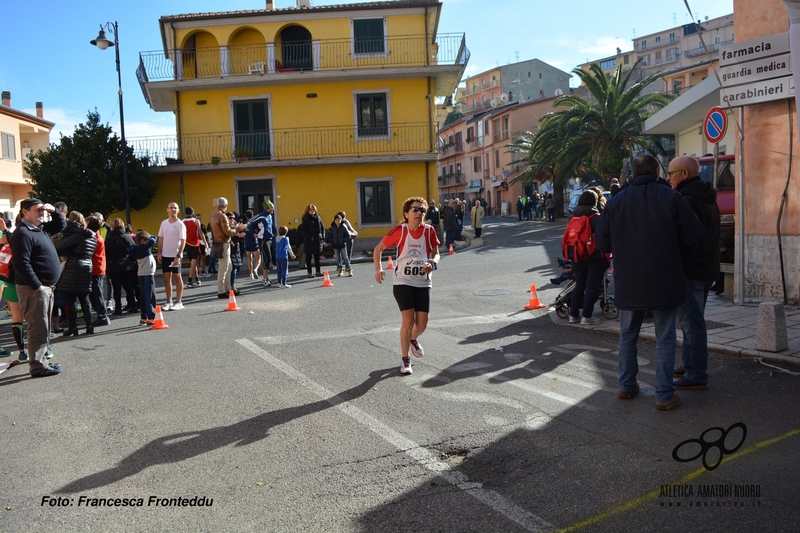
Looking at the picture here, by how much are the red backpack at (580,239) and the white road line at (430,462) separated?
407cm

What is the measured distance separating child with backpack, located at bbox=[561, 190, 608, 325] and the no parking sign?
2.07 metres

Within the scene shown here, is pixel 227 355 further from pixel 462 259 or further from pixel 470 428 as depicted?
pixel 462 259

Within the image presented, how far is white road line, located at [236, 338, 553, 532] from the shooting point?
367cm

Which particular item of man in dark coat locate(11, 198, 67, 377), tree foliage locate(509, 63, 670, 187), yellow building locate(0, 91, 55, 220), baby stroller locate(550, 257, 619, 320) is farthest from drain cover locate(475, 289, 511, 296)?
yellow building locate(0, 91, 55, 220)

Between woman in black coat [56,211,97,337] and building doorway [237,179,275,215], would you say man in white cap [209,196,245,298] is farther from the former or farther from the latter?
building doorway [237,179,275,215]

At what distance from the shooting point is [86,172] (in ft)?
83.4

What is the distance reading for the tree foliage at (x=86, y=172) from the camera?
25172 millimetres

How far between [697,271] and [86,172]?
24.7 m

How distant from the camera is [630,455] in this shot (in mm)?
4469

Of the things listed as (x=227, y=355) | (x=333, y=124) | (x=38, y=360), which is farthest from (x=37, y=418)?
(x=333, y=124)

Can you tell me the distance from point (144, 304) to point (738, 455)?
9.50 meters

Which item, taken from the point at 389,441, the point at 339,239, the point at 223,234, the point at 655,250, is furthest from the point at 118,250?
the point at 655,250

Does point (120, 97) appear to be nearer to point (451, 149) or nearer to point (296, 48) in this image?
point (296, 48)

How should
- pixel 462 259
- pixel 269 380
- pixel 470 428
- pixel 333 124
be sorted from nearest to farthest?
pixel 470 428
pixel 269 380
pixel 462 259
pixel 333 124
